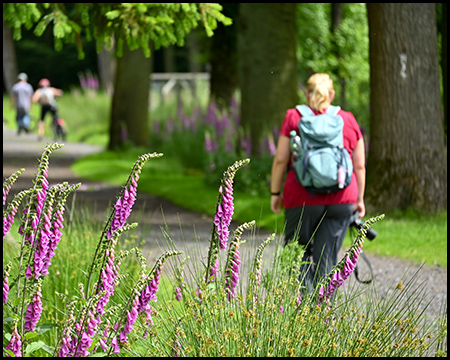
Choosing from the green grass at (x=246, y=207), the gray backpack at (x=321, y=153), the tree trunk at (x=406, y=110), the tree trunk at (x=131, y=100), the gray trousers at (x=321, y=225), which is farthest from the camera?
the tree trunk at (x=131, y=100)

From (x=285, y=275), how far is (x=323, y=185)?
4.48ft

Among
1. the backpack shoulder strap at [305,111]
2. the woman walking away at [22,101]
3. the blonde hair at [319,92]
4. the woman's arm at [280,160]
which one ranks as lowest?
the woman walking away at [22,101]

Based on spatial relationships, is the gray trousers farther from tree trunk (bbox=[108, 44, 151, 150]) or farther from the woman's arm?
tree trunk (bbox=[108, 44, 151, 150])

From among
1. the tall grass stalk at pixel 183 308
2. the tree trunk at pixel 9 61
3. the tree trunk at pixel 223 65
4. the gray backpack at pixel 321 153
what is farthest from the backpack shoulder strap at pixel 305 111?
the tree trunk at pixel 9 61

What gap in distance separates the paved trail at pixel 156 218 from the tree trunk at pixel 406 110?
1.80 meters

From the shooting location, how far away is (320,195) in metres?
5.26

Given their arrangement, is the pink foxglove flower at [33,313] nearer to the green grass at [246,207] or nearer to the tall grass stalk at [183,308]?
the tall grass stalk at [183,308]

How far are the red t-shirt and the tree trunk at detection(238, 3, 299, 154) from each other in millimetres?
7629

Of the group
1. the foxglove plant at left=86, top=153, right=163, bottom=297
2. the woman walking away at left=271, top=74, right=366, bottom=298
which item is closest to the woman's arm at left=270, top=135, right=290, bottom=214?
the woman walking away at left=271, top=74, right=366, bottom=298

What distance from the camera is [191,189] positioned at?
13.2 meters

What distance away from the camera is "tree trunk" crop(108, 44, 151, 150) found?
18.7m

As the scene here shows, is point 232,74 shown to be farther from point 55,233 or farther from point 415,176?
point 55,233

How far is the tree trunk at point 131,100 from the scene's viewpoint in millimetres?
18703

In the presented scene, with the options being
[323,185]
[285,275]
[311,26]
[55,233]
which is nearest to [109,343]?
[55,233]
